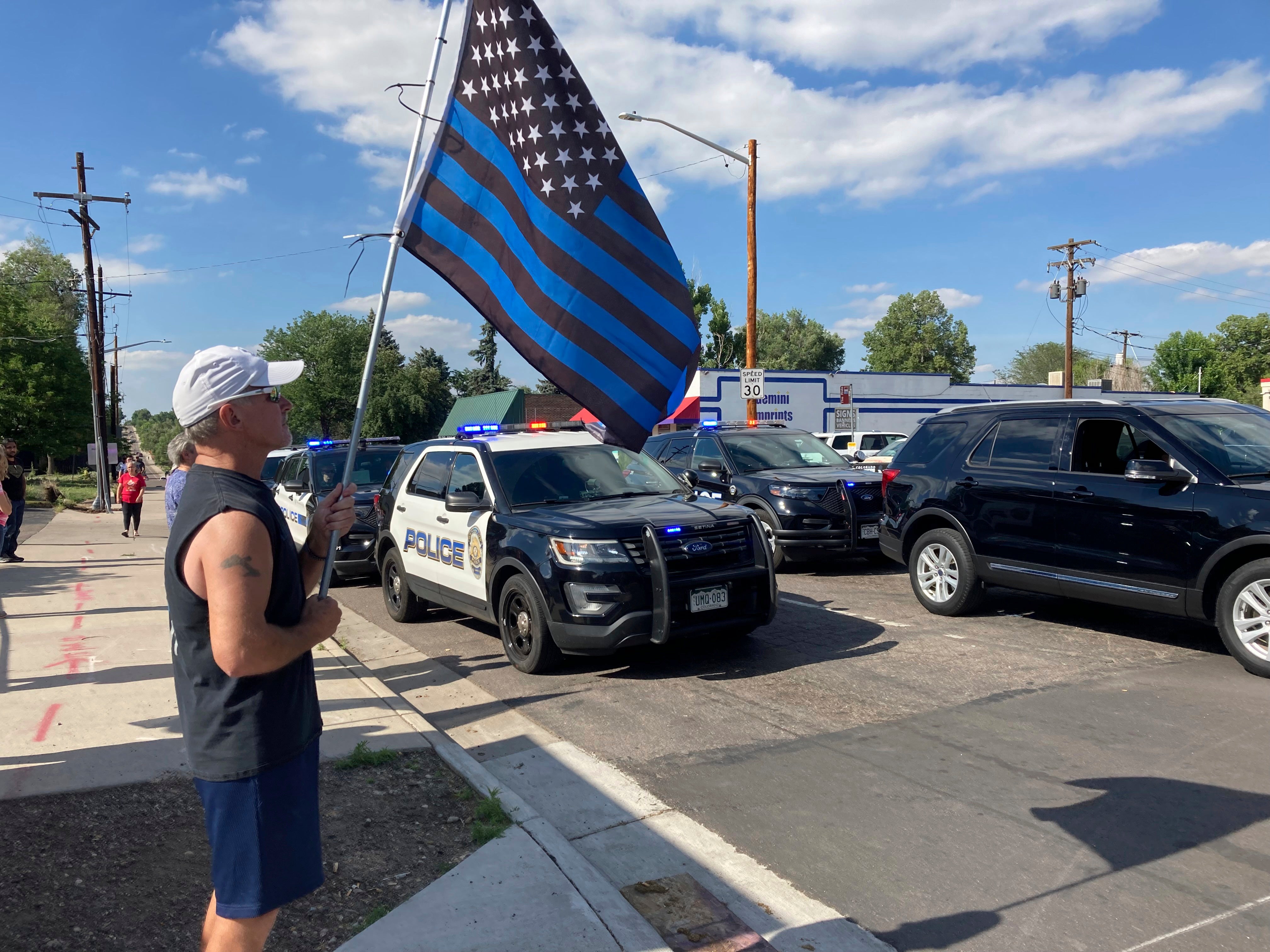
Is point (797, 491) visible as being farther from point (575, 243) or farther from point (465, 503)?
point (575, 243)

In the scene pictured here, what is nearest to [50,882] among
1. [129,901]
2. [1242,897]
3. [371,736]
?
[129,901]

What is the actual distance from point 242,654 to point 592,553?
4.34 meters

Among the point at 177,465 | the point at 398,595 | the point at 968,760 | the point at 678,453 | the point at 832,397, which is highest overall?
the point at 832,397

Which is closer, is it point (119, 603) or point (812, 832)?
point (812, 832)

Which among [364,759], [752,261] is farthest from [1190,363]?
[364,759]

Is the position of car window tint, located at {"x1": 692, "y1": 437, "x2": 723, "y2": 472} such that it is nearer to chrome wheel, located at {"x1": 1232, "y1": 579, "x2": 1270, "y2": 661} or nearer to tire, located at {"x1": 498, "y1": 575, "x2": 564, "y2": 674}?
tire, located at {"x1": 498, "y1": 575, "x2": 564, "y2": 674}

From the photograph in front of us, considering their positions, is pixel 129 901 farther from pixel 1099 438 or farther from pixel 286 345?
pixel 286 345

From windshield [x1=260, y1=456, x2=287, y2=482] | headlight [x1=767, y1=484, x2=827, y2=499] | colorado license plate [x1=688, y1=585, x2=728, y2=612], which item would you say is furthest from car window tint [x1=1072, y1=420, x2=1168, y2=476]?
windshield [x1=260, y1=456, x2=287, y2=482]

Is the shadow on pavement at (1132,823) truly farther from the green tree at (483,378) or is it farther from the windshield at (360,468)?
the green tree at (483,378)

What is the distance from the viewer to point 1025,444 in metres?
8.08

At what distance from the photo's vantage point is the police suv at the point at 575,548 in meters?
6.47

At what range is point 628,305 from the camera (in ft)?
17.7

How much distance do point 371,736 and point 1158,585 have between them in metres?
5.57

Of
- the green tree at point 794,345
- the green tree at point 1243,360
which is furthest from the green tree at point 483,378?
the green tree at point 1243,360
